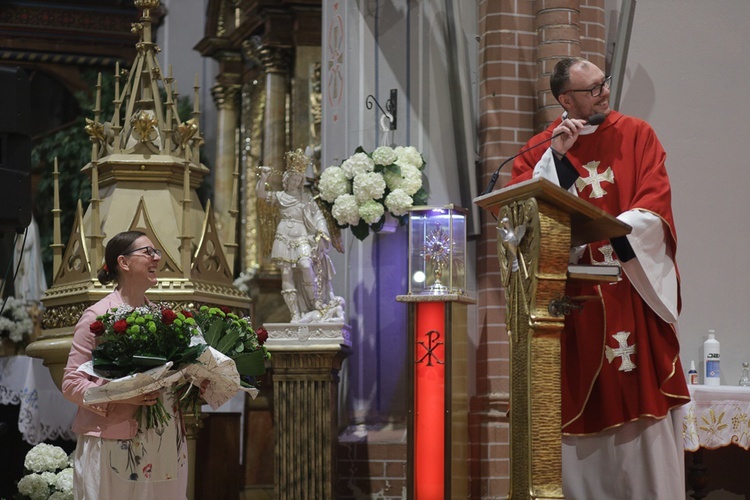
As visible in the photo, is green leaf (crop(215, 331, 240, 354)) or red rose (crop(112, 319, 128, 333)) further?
green leaf (crop(215, 331, 240, 354))

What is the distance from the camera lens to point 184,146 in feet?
22.4

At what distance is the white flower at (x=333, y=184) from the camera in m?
6.65

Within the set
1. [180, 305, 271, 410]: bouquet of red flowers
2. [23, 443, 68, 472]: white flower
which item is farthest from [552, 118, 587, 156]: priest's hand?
[23, 443, 68, 472]: white flower

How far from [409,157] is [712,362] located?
219 centimetres

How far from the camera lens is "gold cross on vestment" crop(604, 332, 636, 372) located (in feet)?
14.3

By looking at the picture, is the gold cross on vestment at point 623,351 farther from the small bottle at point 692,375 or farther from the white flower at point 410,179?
the small bottle at point 692,375

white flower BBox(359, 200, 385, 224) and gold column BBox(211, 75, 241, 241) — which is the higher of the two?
gold column BBox(211, 75, 241, 241)

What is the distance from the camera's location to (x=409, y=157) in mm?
6738

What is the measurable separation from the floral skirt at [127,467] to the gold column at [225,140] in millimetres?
6618

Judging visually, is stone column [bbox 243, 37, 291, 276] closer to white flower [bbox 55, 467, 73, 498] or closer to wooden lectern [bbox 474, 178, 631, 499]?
white flower [bbox 55, 467, 73, 498]

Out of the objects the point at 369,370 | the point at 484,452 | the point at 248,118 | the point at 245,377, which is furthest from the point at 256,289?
the point at 245,377

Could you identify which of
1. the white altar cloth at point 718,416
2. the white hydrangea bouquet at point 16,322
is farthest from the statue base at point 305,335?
the white hydrangea bouquet at point 16,322

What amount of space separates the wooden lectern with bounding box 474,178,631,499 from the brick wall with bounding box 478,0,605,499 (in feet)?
8.99

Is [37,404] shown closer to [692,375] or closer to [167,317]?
[167,317]
